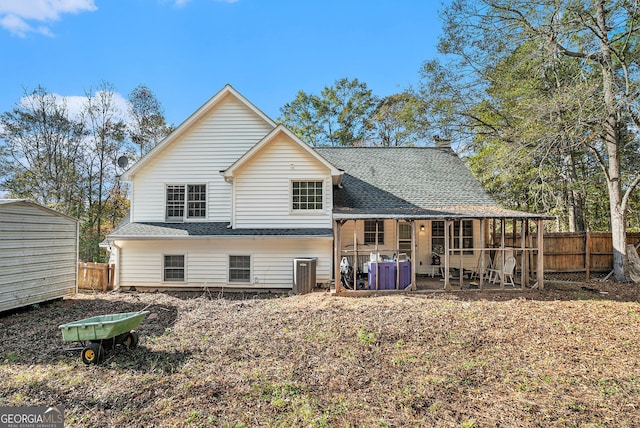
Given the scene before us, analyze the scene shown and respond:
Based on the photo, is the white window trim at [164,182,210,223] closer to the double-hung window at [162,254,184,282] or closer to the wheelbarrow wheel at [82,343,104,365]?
the double-hung window at [162,254,184,282]

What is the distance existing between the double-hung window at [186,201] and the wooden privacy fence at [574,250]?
1320 cm

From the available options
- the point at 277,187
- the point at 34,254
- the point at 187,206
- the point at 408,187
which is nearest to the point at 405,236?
the point at 408,187

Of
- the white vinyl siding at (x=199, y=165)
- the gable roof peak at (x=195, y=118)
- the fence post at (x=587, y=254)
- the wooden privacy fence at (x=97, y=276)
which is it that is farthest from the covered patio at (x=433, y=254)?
the wooden privacy fence at (x=97, y=276)

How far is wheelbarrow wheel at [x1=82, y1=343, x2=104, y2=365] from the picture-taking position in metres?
5.41

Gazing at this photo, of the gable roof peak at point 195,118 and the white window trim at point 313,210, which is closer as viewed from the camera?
the white window trim at point 313,210

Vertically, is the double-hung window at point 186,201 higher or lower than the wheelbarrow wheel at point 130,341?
higher

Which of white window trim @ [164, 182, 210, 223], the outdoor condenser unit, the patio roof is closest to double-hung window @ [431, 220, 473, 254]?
the patio roof

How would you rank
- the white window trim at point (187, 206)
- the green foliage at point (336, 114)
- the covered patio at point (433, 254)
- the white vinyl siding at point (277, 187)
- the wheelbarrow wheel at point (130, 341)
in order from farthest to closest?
the green foliage at point (336, 114), the white window trim at point (187, 206), the white vinyl siding at point (277, 187), the covered patio at point (433, 254), the wheelbarrow wheel at point (130, 341)

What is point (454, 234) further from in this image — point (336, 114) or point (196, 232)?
point (336, 114)

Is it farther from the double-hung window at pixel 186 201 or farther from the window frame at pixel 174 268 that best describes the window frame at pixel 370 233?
the window frame at pixel 174 268

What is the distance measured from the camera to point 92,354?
5.42 m

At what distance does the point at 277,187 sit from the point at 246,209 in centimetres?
143

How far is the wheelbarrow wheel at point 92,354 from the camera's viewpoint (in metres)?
5.41

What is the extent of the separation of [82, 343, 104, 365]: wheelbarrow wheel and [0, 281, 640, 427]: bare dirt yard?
0.12 meters
